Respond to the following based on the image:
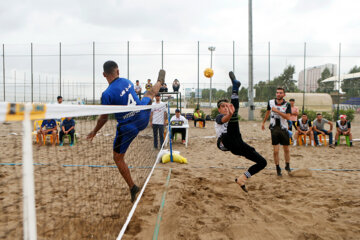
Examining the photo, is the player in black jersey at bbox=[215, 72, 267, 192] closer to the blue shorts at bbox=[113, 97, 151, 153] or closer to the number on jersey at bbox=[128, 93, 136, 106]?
the blue shorts at bbox=[113, 97, 151, 153]

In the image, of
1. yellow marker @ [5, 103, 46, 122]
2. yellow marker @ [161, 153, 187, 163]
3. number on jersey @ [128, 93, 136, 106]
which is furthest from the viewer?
yellow marker @ [161, 153, 187, 163]

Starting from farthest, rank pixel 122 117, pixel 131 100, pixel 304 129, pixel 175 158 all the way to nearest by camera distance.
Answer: pixel 304 129 → pixel 175 158 → pixel 131 100 → pixel 122 117

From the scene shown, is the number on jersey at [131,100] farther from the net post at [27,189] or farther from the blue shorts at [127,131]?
the net post at [27,189]

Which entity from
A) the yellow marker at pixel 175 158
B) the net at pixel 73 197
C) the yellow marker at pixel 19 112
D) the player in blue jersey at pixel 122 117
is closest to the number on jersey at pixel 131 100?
the player in blue jersey at pixel 122 117

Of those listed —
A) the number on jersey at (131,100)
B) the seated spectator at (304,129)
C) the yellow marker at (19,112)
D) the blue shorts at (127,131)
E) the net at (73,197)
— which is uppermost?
the number on jersey at (131,100)

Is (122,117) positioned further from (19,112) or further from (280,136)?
(280,136)

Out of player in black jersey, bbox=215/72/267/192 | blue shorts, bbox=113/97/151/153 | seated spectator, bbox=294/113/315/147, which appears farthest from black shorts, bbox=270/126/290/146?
seated spectator, bbox=294/113/315/147

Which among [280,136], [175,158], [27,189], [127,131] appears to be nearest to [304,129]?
[280,136]

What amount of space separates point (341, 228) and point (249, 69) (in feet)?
52.4

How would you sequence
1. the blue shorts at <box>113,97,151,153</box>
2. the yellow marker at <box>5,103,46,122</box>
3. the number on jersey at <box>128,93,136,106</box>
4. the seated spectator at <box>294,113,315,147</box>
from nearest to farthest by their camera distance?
the yellow marker at <box>5,103,46,122</box>
the blue shorts at <box>113,97,151,153</box>
the number on jersey at <box>128,93,136,106</box>
the seated spectator at <box>294,113,315,147</box>

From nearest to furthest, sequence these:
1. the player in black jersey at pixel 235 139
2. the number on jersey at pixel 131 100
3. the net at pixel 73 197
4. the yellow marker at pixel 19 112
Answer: the yellow marker at pixel 19 112
the net at pixel 73 197
the number on jersey at pixel 131 100
the player in black jersey at pixel 235 139

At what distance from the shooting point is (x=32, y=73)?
20375 mm

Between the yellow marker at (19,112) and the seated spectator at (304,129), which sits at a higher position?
the yellow marker at (19,112)

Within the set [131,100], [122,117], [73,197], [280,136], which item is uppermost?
[131,100]
